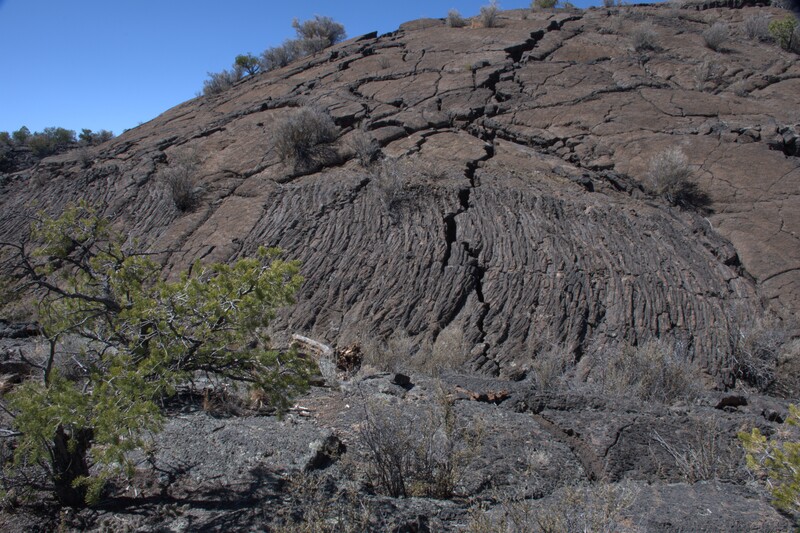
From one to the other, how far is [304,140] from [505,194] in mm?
4693

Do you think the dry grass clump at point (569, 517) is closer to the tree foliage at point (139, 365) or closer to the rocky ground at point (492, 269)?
the rocky ground at point (492, 269)

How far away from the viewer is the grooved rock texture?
852cm

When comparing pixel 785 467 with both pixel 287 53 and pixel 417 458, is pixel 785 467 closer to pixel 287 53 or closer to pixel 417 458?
pixel 417 458

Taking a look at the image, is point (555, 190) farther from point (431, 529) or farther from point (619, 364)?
point (431, 529)

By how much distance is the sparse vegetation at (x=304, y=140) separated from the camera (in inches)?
474

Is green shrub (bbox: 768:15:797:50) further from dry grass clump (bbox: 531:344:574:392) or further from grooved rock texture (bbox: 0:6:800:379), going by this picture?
dry grass clump (bbox: 531:344:574:392)

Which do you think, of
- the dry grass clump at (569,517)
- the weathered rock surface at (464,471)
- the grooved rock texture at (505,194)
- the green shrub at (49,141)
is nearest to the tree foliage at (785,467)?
the weathered rock surface at (464,471)

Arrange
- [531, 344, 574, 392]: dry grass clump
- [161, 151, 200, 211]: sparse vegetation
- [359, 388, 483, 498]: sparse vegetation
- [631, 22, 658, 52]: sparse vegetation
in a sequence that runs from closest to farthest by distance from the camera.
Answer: [359, 388, 483, 498]: sparse vegetation → [531, 344, 574, 392]: dry grass clump → [161, 151, 200, 211]: sparse vegetation → [631, 22, 658, 52]: sparse vegetation

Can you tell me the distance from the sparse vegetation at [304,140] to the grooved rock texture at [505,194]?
282mm

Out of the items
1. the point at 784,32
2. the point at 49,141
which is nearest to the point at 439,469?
the point at 784,32

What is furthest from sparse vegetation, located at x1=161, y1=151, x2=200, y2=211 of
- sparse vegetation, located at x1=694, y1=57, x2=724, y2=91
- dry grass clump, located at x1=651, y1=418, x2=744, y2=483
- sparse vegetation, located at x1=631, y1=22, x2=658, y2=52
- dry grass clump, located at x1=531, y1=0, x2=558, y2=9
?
dry grass clump, located at x1=531, y1=0, x2=558, y2=9

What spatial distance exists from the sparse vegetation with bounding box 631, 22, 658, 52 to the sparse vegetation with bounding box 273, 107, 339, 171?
30.8 ft

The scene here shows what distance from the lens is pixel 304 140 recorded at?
12219mm

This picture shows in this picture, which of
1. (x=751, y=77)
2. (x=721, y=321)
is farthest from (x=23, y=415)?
(x=751, y=77)
